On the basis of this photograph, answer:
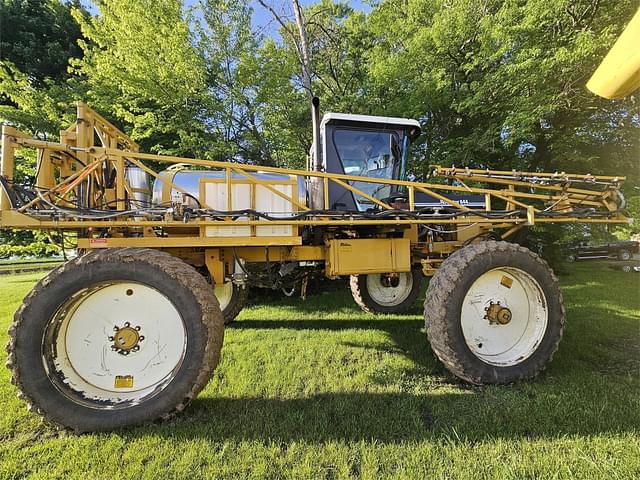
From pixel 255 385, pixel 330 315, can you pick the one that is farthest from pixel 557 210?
pixel 255 385

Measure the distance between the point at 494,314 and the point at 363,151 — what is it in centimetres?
232

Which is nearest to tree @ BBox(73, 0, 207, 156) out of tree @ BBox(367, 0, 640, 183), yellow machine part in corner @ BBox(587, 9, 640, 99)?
tree @ BBox(367, 0, 640, 183)

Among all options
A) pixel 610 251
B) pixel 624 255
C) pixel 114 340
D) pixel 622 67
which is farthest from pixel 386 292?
pixel 624 255

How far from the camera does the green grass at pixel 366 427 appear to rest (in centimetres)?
196

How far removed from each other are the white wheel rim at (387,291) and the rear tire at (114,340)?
11.3ft

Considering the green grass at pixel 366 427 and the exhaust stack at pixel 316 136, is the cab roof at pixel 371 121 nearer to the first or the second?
the exhaust stack at pixel 316 136

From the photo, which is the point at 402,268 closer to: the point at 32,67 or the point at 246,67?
the point at 246,67

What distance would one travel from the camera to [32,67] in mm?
8891

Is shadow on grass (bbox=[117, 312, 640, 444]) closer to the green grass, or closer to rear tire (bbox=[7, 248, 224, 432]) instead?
the green grass

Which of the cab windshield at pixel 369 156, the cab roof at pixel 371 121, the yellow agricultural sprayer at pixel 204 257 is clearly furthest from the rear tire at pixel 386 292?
the cab roof at pixel 371 121

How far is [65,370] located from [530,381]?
3814 millimetres

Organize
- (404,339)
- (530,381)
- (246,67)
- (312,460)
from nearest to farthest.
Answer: (312,460), (530,381), (404,339), (246,67)

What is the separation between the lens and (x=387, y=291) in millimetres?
5660

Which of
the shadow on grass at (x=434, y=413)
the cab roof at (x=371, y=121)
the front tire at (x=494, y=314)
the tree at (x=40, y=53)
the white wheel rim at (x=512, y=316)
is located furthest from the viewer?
the tree at (x=40, y=53)
